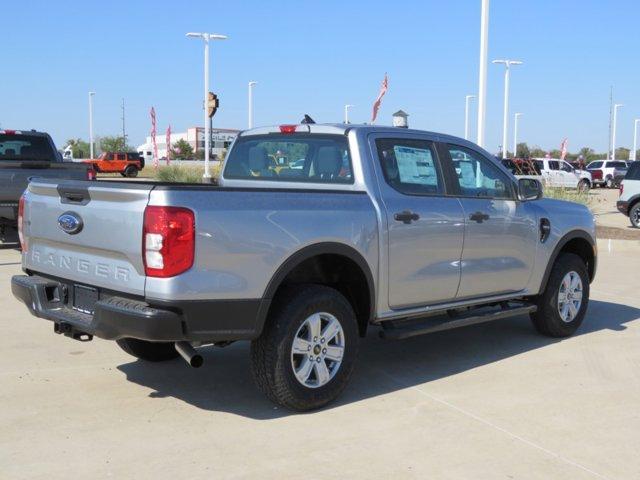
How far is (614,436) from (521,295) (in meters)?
2.21

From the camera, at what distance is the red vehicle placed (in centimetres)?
4753

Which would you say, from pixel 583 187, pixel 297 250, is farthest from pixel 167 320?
pixel 583 187

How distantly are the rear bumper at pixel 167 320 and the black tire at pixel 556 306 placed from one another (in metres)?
3.40

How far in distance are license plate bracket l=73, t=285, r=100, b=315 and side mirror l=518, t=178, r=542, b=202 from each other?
3688 millimetres

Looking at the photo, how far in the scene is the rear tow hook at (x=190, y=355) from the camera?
14.7ft

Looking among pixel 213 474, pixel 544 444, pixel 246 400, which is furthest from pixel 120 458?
pixel 544 444

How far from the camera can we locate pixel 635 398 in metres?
5.27

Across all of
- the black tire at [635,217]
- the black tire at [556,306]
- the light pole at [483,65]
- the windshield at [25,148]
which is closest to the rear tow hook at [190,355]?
the black tire at [556,306]

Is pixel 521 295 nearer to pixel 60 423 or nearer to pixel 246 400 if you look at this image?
pixel 246 400

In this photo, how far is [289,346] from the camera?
4641mm

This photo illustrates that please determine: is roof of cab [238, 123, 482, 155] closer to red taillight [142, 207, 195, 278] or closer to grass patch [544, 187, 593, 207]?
red taillight [142, 207, 195, 278]

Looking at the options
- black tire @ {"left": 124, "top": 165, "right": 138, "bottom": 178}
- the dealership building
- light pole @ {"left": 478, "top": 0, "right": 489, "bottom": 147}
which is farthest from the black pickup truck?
the dealership building

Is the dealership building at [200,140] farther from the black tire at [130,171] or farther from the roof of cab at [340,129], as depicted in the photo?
the roof of cab at [340,129]

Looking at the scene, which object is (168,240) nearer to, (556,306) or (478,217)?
(478,217)
